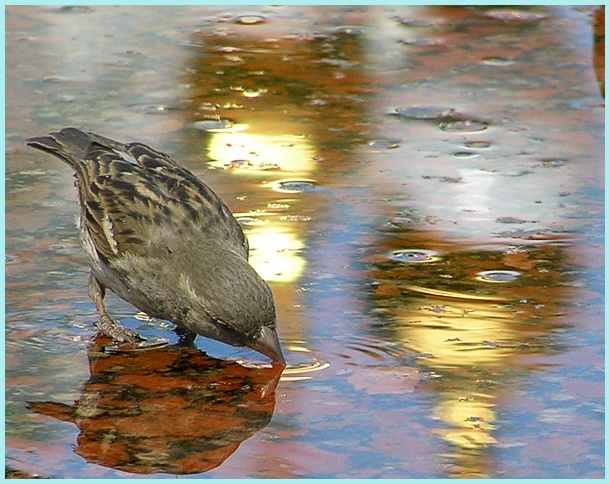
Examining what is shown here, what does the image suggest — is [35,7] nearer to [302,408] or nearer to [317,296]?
[317,296]

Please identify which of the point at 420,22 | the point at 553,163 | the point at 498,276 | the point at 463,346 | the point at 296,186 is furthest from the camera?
the point at 420,22

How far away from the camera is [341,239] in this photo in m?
7.61

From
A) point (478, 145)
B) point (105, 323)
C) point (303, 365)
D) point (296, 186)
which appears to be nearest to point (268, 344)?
point (303, 365)

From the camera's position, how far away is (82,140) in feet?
24.5

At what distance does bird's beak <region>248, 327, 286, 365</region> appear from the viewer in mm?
5930

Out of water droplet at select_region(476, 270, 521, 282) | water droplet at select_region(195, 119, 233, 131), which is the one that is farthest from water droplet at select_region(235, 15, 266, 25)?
water droplet at select_region(476, 270, 521, 282)

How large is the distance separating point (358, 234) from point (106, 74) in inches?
146

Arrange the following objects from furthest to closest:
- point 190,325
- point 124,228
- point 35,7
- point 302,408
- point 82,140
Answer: point 35,7 → point 82,140 → point 124,228 → point 190,325 → point 302,408

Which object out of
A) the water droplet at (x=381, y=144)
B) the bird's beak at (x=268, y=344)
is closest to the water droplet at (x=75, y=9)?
the water droplet at (x=381, y=144)

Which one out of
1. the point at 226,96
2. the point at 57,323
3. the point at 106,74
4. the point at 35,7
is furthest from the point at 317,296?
the point at 35,7

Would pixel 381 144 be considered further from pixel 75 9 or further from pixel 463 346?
pixel 75 9

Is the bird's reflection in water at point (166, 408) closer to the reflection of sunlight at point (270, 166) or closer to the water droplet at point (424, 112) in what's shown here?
the reflection of sunlight at point (270, 166)

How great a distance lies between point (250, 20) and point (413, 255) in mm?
5453

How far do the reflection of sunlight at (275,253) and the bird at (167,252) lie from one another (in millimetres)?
547
